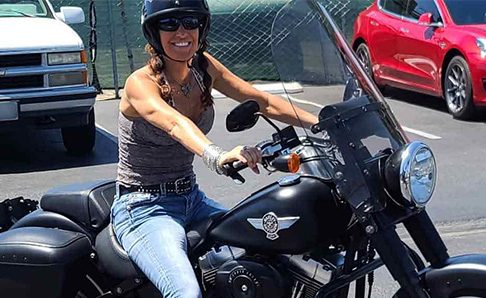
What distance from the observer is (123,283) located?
367cm

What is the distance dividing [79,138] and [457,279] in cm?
712

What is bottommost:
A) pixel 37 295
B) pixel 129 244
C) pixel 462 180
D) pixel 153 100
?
pixel 462 180

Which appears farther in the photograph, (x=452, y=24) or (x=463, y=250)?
(x=452, y=24)

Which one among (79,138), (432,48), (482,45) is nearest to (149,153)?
(79,138)

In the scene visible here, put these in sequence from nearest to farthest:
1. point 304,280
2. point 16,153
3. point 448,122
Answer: point 304,280 < point 16,153 < point 448,122

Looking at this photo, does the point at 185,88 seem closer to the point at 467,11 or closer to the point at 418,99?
the point at 467,11

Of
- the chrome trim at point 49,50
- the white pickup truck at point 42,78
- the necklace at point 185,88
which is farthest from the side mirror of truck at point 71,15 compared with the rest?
the necklace at point 185,88

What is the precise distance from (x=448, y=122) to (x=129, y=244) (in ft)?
26.5

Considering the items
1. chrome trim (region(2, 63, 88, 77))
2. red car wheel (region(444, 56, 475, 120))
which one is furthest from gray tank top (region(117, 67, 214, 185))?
red car wheel (region(444, 56, 475, 120))

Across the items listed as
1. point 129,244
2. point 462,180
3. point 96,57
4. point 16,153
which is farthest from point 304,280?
point 96,57

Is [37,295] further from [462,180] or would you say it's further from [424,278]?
[462,180]

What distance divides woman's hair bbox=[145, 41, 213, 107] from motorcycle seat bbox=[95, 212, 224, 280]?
470 mm

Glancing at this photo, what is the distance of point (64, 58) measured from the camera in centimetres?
924

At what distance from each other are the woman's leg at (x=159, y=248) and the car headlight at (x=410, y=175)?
84cm
